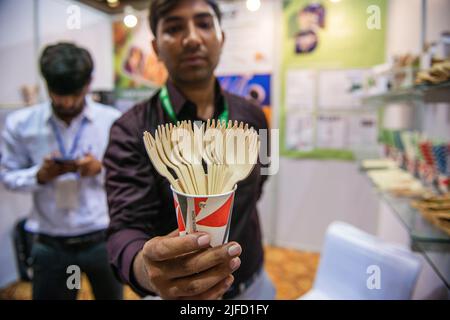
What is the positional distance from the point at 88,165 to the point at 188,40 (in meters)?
0.49

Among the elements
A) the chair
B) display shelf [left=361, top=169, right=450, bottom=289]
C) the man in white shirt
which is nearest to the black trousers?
the man in white shirt

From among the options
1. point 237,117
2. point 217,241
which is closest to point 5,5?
point 237,117

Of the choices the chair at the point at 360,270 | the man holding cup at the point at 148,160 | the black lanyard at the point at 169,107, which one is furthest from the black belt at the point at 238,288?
the black lanyard at the point at 169,107

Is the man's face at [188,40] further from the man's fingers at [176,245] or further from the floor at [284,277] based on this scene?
the floor at [284,277]

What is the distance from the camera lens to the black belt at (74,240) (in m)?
0.93

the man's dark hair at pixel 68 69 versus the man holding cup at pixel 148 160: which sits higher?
the man's dark hair at pixel 68 69

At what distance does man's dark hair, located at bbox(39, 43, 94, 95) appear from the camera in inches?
27.9

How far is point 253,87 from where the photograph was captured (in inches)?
28.0

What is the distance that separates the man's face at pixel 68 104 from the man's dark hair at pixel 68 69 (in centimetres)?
1

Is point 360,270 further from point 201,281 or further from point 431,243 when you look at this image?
point 201,281

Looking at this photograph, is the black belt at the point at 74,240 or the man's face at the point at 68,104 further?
the black belt at the point at 74,240

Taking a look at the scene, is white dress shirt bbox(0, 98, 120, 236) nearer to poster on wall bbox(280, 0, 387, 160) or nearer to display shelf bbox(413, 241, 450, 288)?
poster on wall bbox(280, 0, 387, 160)

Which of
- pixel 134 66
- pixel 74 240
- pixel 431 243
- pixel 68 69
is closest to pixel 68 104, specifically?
pixel 68 69
